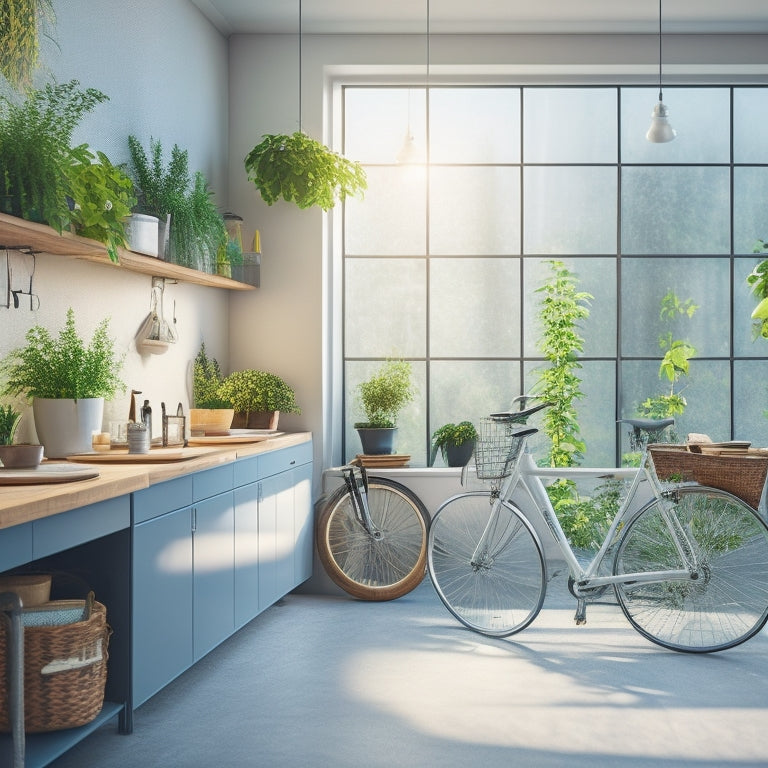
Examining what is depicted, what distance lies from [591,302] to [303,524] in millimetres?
2260

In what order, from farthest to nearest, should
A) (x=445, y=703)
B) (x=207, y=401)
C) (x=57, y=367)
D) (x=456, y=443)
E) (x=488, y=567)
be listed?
(x=456, y=443) → (x=207, y=401) → (x=488, y=567) → (x=445, y=703) → (x=57, y=367)

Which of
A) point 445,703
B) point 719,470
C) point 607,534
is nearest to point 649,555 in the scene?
point 607,534

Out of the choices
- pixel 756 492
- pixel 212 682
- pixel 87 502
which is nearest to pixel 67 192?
pixel 87 502

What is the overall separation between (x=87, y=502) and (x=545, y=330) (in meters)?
3.71

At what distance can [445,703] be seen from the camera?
3.31 metres

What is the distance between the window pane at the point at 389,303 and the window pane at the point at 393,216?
8 cm

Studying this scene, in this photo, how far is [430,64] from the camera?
17.6 feet

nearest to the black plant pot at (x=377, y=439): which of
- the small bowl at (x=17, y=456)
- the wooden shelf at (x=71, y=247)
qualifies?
the wooden shelf at (x=71, y=247)

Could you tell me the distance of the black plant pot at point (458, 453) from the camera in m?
5.28

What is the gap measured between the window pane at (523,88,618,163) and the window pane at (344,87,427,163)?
0.66 meters

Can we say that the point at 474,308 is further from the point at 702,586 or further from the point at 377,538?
the point at 702,586

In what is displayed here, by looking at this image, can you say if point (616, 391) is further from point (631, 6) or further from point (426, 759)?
point (426, 759)

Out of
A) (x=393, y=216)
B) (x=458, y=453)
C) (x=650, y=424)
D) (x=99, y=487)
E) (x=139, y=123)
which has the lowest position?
(x=458, y=453)

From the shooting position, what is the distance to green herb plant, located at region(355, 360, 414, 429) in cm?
534
